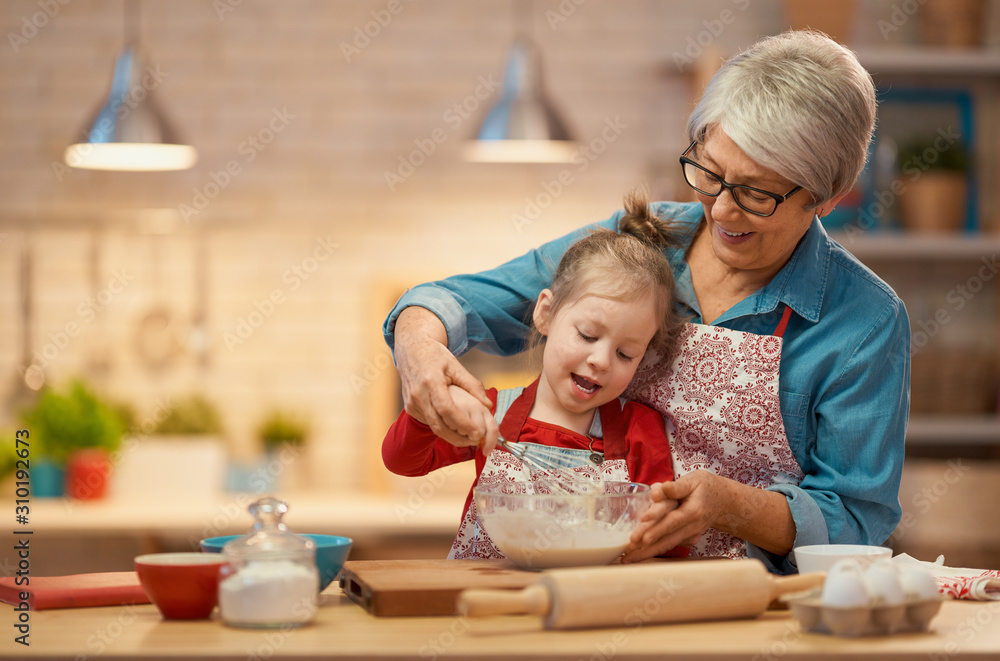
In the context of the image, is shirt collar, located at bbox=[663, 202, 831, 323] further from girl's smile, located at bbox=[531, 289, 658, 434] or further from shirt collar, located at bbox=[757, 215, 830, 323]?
girl's smile, located at bbox=[531, 289, 658, 434]

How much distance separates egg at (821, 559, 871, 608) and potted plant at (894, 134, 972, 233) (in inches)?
123

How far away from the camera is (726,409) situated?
1.68 m

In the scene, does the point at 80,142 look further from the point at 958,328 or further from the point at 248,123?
the point at 958,328

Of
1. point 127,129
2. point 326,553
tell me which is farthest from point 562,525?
point 127,129

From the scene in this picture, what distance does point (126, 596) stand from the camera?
1.34 m

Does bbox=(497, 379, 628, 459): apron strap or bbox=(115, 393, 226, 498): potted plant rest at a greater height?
bbox=(497, 379, 628, 459): apron strap

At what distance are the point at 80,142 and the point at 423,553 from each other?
186 cm

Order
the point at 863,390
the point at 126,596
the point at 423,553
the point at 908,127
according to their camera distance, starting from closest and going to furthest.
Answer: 1. the point at 126,596
2. the point at 863,390
3. the point at 423,553
4. the point at 908,127

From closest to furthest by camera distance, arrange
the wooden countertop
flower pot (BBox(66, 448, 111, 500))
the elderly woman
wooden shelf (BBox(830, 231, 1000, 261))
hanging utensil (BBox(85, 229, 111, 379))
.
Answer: the wooden countertop → the elderly woman → flower pot (BBox(66, 448, 111, 500)) → wooden shelf (BBox(830, 231, 1000, 261)) → hanging utensil (BBox(85, 229, 111, 379))

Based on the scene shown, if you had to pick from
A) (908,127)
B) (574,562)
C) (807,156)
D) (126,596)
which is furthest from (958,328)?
(126,596)

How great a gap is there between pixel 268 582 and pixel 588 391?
2.17 ft

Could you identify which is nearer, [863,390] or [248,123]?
[863,390]

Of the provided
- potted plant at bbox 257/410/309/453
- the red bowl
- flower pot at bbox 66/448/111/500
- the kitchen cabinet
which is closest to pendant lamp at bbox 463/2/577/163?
the kitchen cabinet

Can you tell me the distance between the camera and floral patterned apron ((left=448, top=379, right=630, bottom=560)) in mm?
1666
